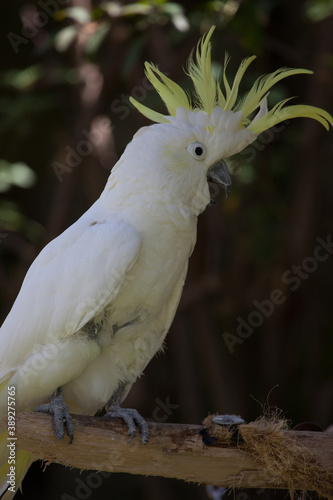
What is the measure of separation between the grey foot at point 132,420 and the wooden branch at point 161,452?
2cm

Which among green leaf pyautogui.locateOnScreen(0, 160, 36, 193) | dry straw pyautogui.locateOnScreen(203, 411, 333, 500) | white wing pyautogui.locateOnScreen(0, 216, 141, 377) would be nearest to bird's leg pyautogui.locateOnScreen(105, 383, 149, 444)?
dry straw pyautogui.locateOnScreen(203, 411, 333, 500)

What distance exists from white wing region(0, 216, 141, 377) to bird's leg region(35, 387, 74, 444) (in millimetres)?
183

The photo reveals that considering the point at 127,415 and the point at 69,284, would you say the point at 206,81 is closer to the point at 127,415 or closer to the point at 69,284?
the point at 69,284

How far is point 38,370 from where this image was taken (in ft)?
6.79

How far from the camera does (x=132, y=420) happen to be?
7.07ft

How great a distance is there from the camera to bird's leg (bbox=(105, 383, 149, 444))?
6.86 ft

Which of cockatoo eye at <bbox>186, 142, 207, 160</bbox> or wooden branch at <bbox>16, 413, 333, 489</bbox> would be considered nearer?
wooden branch at <bbox>16, 413, 333, 489</bbox>

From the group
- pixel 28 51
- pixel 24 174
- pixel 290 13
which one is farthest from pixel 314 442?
pixel 28 51

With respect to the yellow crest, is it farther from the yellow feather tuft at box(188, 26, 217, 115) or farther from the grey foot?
the grey foot

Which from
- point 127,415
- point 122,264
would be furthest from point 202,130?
point 127,415

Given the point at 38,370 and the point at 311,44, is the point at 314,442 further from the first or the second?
the point at 311,44

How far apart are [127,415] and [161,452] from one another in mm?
194

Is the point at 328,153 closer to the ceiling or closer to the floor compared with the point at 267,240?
closer to the ceiling

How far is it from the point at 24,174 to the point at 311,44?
2.11m
